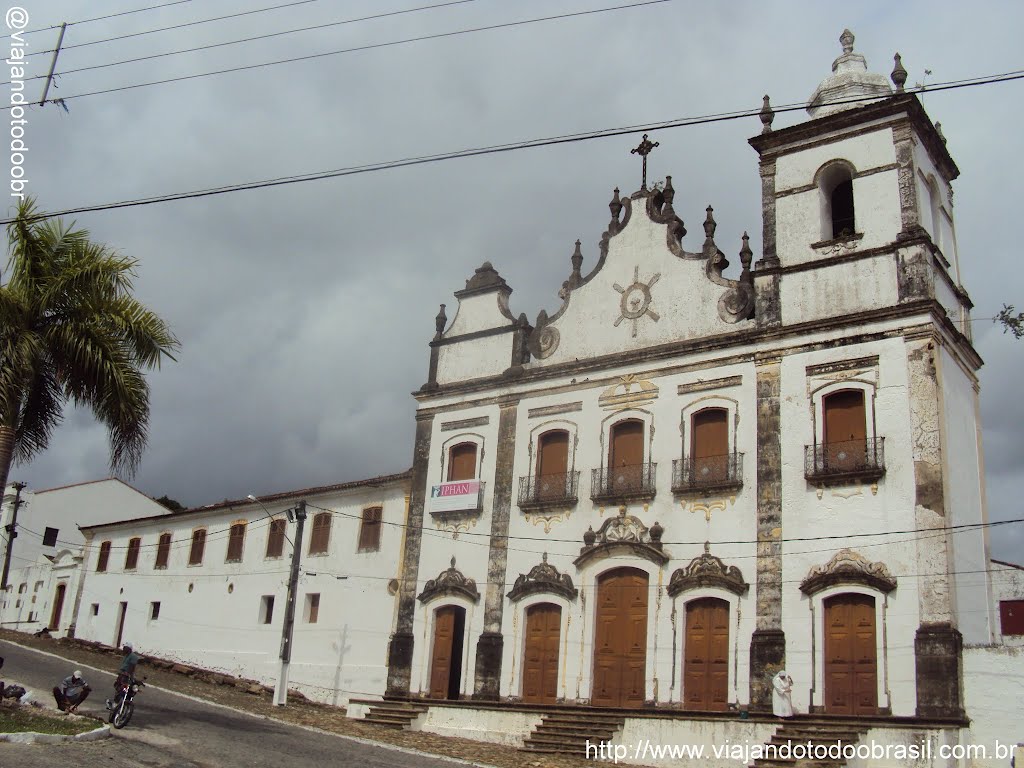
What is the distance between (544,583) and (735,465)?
4917mm

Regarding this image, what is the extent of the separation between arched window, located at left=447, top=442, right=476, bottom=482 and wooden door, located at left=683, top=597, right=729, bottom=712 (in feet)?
21.9

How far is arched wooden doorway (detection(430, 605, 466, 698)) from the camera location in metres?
22.6

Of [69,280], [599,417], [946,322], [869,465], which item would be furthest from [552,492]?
[69,280]

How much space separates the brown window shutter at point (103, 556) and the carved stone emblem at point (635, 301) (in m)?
23.9

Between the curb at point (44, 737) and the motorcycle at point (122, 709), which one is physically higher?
the motorcycle at point (122, 709)

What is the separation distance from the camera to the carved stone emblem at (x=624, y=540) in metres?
20.1

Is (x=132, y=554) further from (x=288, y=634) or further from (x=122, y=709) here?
(x=122, y=709)

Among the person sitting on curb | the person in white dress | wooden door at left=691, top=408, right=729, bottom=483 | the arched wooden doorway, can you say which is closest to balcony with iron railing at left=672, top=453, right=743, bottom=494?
wooden door at left=691, top=408, right=729, bottom=483

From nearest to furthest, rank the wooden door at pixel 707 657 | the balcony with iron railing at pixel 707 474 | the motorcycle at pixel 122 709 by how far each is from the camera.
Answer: the motorcycle at pixel 122 709 < the wooden door at pixel 707 657 < the balcony with iron railing at pixel 707 474

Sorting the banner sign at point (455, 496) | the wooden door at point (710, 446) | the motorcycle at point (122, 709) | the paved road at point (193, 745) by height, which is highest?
the wooden door at point (710, 446)

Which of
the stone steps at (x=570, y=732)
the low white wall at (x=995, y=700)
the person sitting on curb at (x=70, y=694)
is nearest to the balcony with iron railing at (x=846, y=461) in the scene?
the low white wall at (x=995, y=700)

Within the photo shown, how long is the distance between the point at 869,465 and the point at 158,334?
40.4ft

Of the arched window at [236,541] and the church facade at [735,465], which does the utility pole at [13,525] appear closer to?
the arched window at [236,541]

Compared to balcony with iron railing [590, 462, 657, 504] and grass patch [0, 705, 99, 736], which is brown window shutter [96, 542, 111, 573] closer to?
balcony with iron railing [590, 462, 657, 504]
